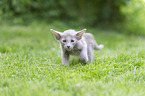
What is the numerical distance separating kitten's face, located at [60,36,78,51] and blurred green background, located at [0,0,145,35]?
5236mm

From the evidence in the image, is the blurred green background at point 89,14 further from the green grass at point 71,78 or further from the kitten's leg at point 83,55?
the kitten's leg at point 83,55

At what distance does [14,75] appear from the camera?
2658 mm

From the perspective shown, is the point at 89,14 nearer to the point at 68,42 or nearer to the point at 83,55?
the point at 83,55

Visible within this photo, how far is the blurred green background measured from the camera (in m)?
8.07

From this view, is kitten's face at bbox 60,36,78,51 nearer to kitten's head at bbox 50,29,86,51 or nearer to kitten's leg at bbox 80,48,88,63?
kitten's head at bbox 50,29,86,51

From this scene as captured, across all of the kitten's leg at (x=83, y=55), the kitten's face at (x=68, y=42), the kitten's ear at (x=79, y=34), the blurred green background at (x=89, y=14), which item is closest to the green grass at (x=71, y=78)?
the kitten's leg at (x=83, y=55)

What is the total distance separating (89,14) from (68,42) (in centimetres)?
672

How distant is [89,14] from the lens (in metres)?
9.31

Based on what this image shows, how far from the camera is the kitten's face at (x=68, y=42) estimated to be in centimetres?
290

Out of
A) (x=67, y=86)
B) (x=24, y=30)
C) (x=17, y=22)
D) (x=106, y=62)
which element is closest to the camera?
(x=67, y=86)

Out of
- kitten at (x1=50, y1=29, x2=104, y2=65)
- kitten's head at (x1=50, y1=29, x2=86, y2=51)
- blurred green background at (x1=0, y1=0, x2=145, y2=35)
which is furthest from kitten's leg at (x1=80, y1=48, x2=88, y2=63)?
blurred green background at (x1=0, y1=0, x2=145, y2=35)

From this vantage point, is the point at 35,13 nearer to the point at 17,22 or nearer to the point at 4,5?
the point at 17,22

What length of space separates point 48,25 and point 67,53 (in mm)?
4966

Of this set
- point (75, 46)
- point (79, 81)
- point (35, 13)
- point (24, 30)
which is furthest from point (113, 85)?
point (35, 13)
